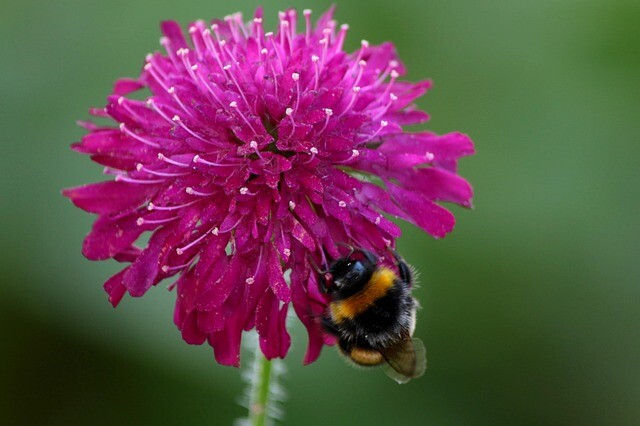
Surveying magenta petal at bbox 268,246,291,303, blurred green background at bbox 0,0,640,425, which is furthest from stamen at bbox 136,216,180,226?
blurred green background at bbox 0,0,640,425

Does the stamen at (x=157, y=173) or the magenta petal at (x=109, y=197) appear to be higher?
the stamen at (x=157, y=173)

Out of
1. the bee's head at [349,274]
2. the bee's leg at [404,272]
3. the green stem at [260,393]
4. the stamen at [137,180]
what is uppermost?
the stamen at [137,180]

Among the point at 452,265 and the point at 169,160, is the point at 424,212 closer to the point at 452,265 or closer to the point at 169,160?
the point at 169,160

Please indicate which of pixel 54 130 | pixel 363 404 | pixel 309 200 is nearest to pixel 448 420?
pixel 363 404

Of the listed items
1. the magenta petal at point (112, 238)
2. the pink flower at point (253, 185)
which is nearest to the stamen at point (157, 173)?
the pink flower at point (253, 185)

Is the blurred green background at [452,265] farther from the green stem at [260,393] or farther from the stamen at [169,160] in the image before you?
the stamen at [169,160]
